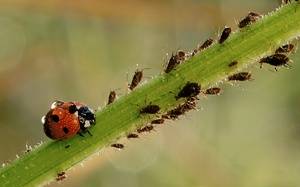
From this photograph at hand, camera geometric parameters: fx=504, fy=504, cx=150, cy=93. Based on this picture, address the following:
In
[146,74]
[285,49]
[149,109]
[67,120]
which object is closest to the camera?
[149,109]

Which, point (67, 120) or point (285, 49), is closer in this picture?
point (285, 49)

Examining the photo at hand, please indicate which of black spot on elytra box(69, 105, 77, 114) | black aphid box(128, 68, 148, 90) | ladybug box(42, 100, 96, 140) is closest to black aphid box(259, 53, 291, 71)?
black aphid box(128, 68, 148, 90)

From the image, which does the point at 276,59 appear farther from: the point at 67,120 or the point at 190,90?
the point at 67,120

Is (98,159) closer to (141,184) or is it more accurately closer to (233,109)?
(141,184)

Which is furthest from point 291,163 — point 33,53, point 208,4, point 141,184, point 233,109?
point 33,53

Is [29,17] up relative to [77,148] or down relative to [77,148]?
up

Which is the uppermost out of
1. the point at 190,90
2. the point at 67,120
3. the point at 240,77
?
the point at 240,77

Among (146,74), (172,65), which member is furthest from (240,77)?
(146,74)
